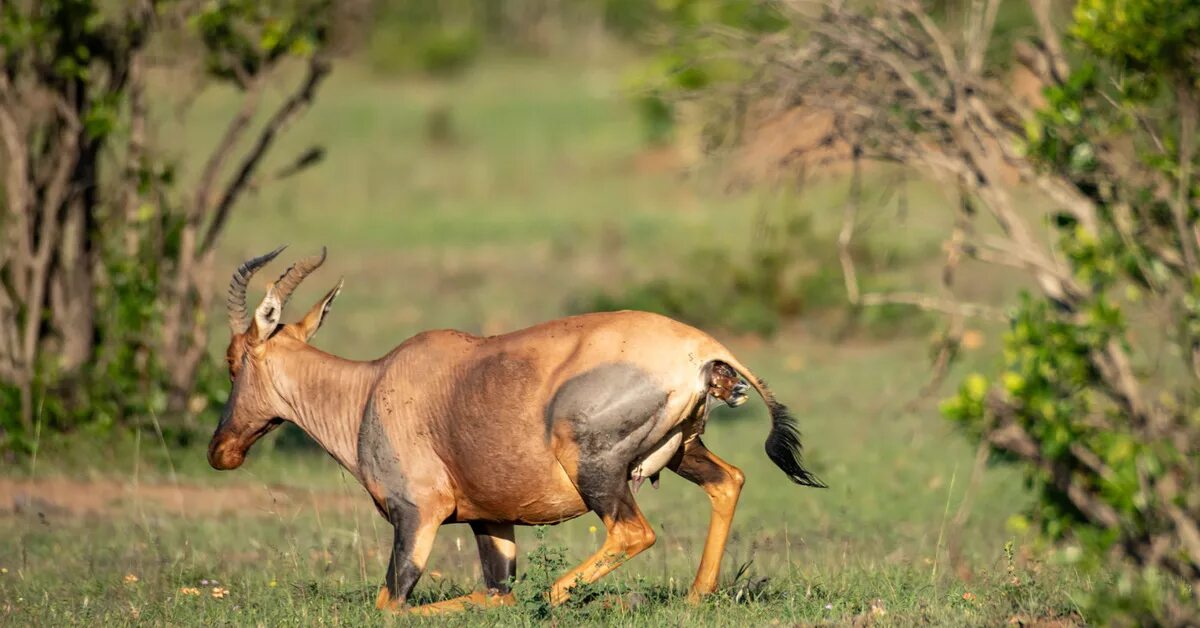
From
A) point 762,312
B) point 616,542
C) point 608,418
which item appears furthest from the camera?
point 762,312

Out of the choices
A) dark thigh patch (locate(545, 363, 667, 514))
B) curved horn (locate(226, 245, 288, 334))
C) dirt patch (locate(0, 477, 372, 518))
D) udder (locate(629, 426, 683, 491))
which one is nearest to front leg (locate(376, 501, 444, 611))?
dark thigh patch (locate(545, 363, 667, 514))

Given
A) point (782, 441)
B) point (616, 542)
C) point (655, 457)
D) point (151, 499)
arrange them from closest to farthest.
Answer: point (616, 542) → point (655, 457) → point (782, 441) → point (151, 499)

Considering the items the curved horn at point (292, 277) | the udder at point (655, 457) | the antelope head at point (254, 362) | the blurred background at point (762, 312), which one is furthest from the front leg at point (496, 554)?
the curved horn at point (292, 277)

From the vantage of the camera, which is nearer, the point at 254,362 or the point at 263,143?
the point at 254,362

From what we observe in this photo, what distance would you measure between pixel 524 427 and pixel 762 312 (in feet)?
39.7

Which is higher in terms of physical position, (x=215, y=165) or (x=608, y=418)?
(x=608, y=418)

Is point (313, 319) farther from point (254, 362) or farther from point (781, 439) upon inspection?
point (781, 439)

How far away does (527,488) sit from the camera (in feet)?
22.9

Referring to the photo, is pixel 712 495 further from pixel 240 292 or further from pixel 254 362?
pixel 240 292

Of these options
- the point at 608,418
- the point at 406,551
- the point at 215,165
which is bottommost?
the point at 215,165

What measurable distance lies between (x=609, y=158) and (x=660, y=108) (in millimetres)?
2629

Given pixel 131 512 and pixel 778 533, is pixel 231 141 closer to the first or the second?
pixel 131 512

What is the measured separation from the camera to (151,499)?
11039 millimetres

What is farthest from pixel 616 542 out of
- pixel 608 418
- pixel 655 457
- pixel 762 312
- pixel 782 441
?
pixel 762 312
